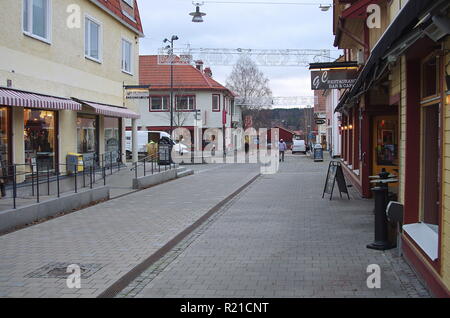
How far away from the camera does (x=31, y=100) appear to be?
12.8 m

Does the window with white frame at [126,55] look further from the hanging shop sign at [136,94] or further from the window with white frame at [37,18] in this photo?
the window with white frame at [37,18]

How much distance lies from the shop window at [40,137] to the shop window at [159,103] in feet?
114

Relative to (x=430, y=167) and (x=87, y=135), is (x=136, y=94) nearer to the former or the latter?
(x=87, y=135)

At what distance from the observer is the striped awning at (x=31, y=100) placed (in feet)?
38.6

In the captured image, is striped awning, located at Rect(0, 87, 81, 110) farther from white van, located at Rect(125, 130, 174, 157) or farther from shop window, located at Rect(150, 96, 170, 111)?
shop window, located at Rect(150, 96, 170, 111)

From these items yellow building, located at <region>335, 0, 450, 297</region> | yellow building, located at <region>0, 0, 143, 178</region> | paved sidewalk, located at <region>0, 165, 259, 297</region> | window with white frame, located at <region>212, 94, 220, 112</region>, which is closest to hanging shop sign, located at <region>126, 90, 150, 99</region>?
yellow building, located at <region>0, 0, 143, 178</region>

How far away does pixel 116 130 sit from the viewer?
2236 centimetres

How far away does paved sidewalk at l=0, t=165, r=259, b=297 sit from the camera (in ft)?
20.1

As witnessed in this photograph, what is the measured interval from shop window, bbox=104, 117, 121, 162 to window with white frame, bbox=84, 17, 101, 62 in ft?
10.3

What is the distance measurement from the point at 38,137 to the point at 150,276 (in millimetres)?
9313

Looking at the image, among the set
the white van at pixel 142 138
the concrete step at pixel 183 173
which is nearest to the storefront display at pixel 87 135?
the concrete step at pixel 183 173

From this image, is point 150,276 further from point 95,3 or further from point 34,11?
point 95,3

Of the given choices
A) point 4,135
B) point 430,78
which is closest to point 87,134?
point 4,135
